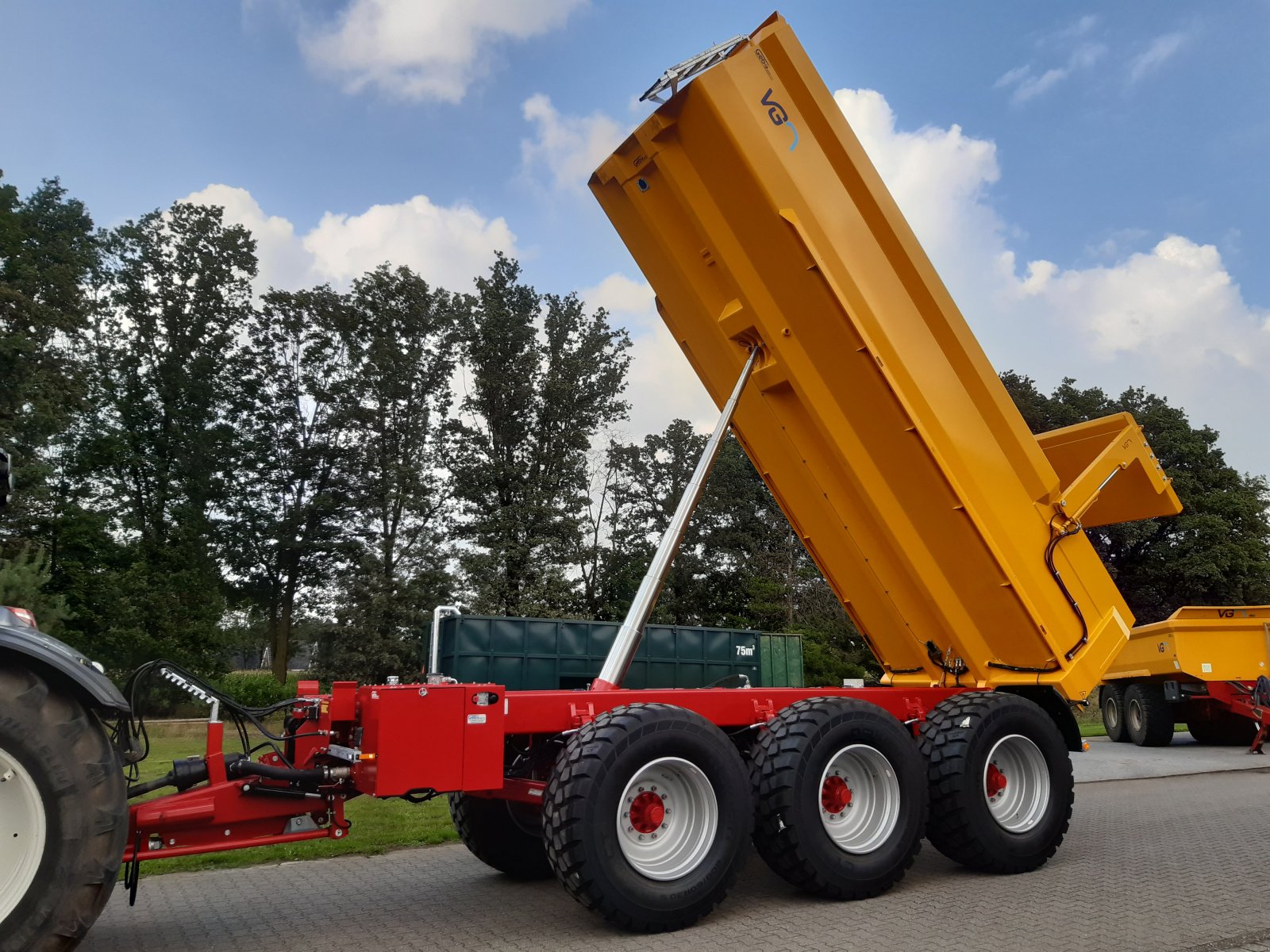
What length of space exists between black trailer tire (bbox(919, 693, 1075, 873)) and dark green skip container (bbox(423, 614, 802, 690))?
21.9 feet

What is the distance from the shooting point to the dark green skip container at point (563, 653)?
512 inches

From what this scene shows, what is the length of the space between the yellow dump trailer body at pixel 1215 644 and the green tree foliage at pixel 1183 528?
20714 millimetres

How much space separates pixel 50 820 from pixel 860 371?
5045 millimetres

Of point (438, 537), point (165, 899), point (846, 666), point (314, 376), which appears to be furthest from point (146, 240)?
point (165, 899)

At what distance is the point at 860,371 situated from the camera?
6.29m

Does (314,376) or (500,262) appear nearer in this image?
(500,262)

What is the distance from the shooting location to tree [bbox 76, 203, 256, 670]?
107 feet

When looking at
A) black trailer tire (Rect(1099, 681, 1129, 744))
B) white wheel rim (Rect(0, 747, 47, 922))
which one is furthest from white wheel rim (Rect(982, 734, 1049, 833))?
black trailer tire (Rect(1099, 681, 1129, 744))

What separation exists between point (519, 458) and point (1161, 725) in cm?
2109

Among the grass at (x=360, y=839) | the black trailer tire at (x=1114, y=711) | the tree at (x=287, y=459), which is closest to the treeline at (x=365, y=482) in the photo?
the tree at (x=287, y=459)

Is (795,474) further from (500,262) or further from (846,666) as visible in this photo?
(500,262)

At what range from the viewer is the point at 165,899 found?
5.95 meters

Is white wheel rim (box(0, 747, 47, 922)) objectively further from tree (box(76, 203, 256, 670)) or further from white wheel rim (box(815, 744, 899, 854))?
tree (box(76, 203, 256, 670))

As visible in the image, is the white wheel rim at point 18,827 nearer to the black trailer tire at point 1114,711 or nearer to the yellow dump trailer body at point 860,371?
the yellow dump trailer body at point 860,371
